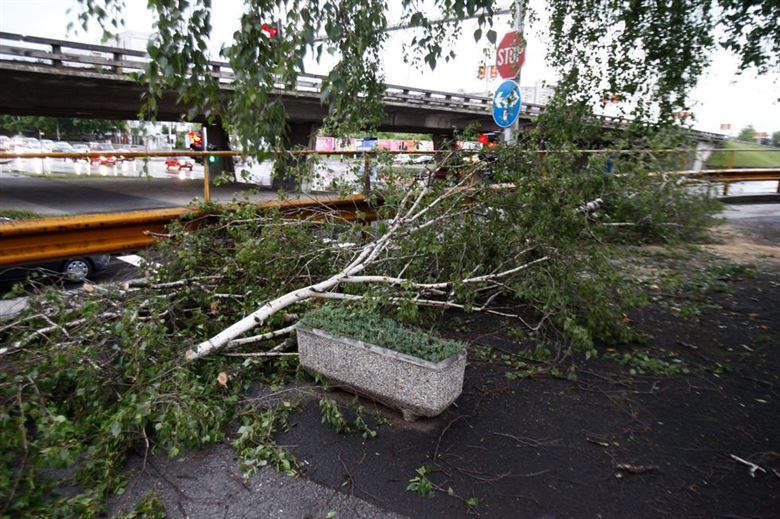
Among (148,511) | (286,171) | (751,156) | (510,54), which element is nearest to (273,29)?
(286,171)

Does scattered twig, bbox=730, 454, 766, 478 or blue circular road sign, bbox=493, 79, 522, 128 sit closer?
scattered twig, bbox=730, 454, 766, 478

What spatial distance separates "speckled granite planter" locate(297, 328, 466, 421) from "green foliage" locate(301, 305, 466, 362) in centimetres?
5

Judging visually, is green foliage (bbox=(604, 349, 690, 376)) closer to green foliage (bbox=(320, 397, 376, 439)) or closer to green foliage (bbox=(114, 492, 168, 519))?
A: green foliage (bbox=(320, 397, 376, 439))

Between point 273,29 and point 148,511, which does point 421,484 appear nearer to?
point 148,511

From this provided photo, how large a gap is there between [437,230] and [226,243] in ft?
7.96

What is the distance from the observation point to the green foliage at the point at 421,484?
291 cm

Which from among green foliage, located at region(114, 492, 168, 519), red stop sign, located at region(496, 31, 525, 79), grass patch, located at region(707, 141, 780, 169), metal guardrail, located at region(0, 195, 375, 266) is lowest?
green foliage, located at region(114, 492, 168, 519)

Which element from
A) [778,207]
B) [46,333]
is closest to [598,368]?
[46,333]

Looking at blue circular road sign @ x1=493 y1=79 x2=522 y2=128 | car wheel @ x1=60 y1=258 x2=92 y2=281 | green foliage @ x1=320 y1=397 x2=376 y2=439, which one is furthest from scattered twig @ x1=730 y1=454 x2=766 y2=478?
car wheel @ x1=60 y1=258 x2=92 y2=281

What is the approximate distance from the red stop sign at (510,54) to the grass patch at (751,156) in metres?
10.7

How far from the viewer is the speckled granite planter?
334 cm

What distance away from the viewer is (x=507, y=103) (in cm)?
808

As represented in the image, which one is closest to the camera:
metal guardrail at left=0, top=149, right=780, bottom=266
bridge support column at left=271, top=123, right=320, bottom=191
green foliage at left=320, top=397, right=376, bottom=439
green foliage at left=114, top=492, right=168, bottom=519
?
green foliage at left=114, top=492, right=168, bottom=519

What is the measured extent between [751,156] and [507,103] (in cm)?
1302
